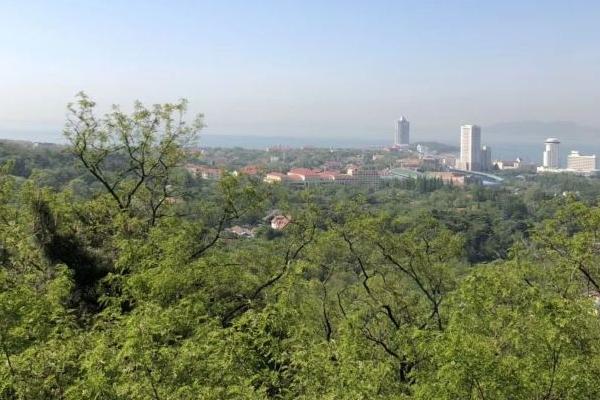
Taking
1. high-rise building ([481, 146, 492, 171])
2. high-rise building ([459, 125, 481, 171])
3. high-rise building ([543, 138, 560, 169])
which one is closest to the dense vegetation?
high-rise building ([459, 125, 481, 171])

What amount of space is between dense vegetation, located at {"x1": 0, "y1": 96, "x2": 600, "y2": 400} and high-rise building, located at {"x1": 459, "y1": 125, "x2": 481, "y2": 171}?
130143 mm

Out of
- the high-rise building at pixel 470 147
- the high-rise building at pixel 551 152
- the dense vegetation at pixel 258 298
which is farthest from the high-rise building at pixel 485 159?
the dense vegetation at pixel 258 298

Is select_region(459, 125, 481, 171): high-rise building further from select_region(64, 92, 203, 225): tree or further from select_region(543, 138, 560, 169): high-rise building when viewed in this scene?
select_region(64, 92, 203, 225): tree

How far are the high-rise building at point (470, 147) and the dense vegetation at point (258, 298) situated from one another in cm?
13014

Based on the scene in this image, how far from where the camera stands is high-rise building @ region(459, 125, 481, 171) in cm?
13650

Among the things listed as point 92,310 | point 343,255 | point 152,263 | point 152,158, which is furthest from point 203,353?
point 152,158

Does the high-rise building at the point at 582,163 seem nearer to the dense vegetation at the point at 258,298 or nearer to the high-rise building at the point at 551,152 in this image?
the high-rise building at the point at 551,152

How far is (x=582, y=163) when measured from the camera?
13400cm

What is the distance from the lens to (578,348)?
5121 millimetres

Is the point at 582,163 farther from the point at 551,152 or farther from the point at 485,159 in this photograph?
the point at 485,159

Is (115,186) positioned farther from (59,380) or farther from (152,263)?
(59,380)

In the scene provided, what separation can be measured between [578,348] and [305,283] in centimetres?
383

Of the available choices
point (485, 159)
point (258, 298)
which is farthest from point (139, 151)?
point (485, 159)

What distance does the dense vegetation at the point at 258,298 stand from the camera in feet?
14.6
